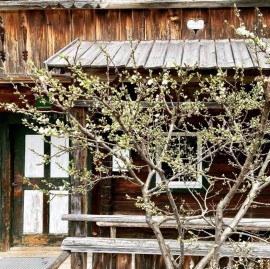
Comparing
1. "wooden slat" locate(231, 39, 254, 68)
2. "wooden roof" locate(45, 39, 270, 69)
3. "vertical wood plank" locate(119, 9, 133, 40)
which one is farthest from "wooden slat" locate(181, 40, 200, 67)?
"vertical wood plank" locate(119, 9, 133, 40)

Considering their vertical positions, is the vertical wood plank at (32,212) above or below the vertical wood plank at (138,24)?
below

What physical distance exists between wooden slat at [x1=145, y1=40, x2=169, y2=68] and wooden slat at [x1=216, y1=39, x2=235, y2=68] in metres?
0.80

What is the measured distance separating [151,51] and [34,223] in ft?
13.8

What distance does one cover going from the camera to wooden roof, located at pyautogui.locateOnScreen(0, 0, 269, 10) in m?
7.78

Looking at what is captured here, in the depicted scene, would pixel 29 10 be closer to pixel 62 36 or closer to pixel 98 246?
pixel 62 36

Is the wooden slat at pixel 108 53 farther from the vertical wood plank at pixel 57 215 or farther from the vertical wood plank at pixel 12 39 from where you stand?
the vertical wood plank at pixel 57 215

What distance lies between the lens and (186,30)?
26.1 feet

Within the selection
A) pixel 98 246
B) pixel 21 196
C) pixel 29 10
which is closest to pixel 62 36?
pixel 29 10

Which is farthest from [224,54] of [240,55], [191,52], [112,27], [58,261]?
[58,261]

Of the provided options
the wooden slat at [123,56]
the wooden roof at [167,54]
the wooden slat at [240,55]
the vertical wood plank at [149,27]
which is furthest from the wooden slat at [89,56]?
the wooden slat at [240,55]

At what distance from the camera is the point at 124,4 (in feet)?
25.9

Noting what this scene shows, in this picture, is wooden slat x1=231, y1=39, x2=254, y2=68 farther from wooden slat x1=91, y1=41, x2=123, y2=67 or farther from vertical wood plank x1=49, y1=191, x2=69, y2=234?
vertical wood plank x1=49, y1=191, x2=69, y2=234

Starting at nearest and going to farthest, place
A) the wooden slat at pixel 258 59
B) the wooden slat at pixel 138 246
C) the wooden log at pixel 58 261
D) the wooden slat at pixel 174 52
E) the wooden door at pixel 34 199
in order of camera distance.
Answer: the wooden slat at pixel 258 59
the wooden log at pixel 58 261
the wooden slat at pixel 138 246
the wooden slat at pixel 174 52
the wooden door at pixel 34 199

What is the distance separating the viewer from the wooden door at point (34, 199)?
29.8 ft
